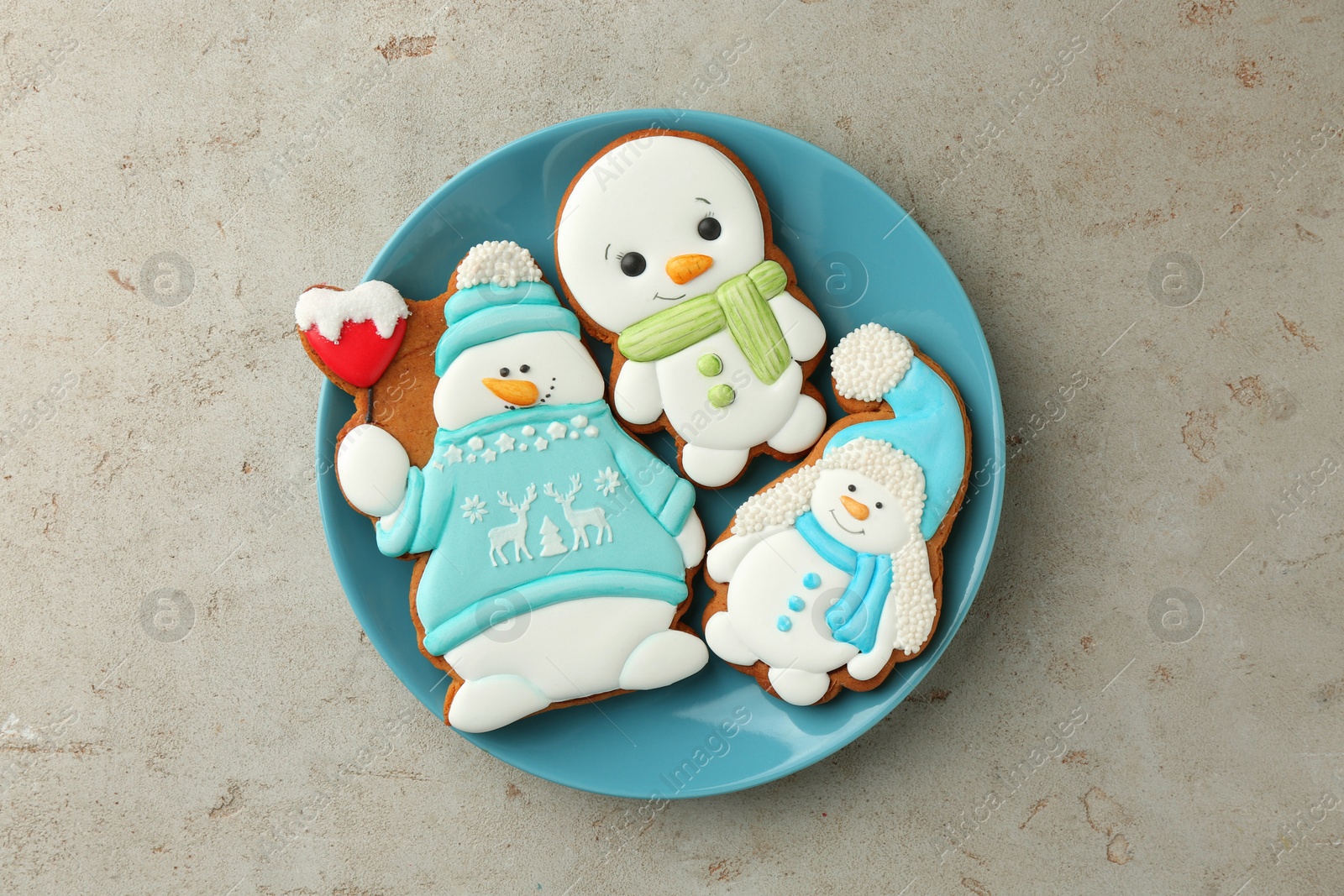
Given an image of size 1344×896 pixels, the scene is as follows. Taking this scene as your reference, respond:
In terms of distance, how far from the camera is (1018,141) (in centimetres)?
197

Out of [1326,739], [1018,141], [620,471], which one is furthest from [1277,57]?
[620,471]

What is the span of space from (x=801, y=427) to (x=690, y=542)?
344mm

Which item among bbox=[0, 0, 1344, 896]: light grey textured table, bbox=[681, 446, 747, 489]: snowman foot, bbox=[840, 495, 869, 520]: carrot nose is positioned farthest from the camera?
bbox=[0, 0, 1344, 896]: light grey textured table

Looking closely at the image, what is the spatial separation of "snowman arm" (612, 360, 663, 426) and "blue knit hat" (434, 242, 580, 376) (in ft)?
0.49

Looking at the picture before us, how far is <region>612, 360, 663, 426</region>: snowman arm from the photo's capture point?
5.91 ft

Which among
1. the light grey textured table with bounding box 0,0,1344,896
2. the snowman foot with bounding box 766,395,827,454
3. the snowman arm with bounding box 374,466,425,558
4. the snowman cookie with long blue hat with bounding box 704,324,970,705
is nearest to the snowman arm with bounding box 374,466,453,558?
the snowman arm with bounding box 374,466,425,558

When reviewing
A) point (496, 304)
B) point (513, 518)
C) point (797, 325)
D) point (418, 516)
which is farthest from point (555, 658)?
point (797, 325)

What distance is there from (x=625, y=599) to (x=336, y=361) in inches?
30.5

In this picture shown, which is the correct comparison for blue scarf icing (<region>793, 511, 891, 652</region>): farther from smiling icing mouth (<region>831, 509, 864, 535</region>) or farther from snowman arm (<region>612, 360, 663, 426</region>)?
snowman arm (<region>612, 360, 663, 426</region>)

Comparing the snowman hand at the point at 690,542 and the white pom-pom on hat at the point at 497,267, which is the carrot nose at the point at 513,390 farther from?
the snowman hand at the point at 690,542

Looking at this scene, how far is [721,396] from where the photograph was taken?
176cm

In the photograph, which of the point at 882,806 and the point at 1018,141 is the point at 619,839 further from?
the point at 1018,141

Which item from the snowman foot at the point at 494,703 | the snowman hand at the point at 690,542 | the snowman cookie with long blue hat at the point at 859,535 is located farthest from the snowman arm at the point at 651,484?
the snowman foot at the point at 494,703

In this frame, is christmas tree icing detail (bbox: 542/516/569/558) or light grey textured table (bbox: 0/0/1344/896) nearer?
christmas tree icing detail (bbox: 542/516/569/558)
